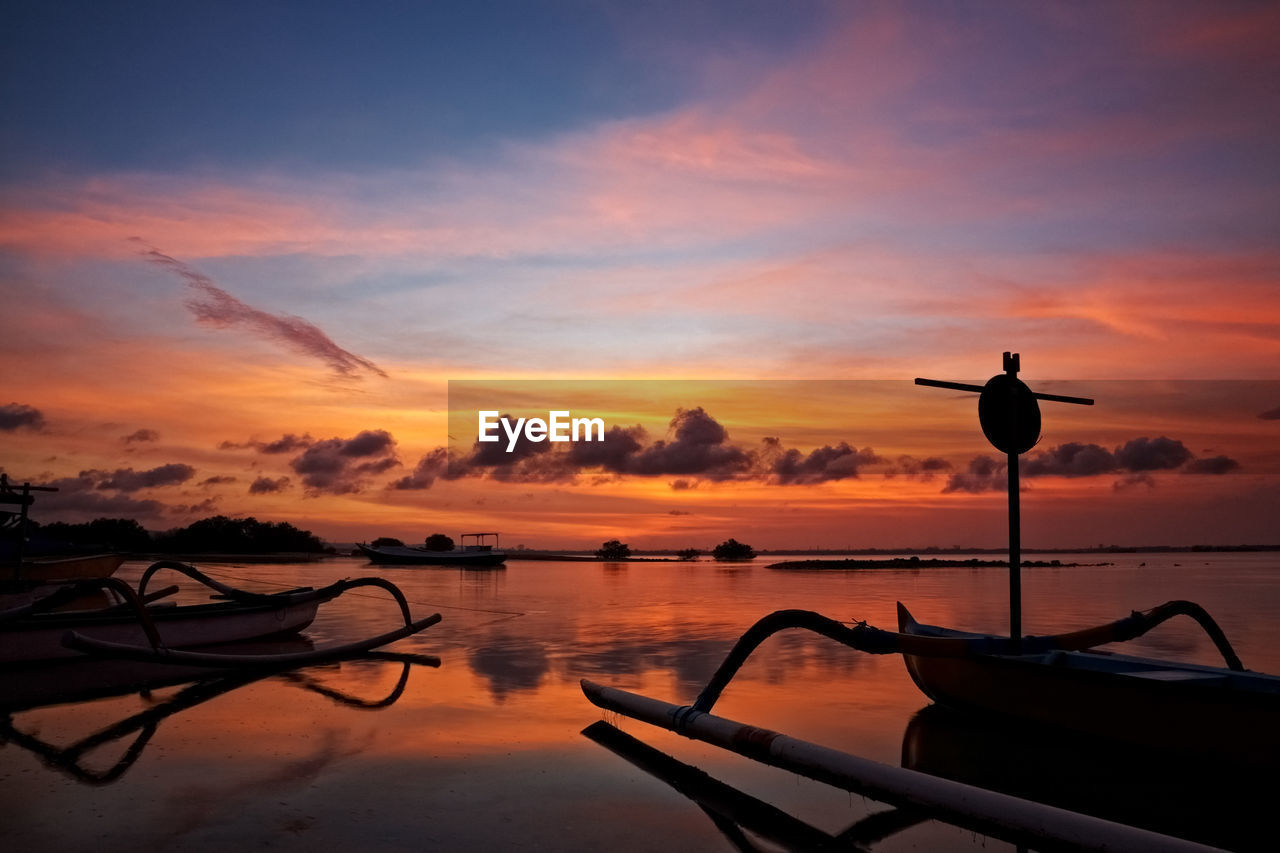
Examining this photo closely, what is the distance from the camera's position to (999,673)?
996 centimetres

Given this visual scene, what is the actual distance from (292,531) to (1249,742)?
129 meters

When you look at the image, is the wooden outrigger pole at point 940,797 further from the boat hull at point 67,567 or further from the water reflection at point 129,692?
the boat hull at point 67,567

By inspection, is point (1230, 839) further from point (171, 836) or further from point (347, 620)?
point (347, 620)

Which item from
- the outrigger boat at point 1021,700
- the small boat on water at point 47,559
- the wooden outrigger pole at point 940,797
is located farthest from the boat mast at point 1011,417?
the small boat on water at point 47,559

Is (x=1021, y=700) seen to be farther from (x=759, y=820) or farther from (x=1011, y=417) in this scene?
(x=759, y=820)

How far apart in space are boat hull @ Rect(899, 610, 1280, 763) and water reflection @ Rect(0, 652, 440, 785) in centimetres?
753

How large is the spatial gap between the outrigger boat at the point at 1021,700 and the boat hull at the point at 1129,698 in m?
0.01

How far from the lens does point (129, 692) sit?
12641 mm

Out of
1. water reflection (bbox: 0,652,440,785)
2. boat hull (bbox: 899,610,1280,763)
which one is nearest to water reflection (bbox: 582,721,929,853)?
boat hull (bbox: 899,610,1280,763)

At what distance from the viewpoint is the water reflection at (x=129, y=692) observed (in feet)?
28.5

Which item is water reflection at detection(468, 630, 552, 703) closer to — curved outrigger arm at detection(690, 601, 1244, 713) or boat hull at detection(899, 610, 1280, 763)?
curved outrigger arm at detection(690, 601, 1244, 713)

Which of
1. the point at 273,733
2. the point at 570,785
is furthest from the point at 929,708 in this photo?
the point at 273,733

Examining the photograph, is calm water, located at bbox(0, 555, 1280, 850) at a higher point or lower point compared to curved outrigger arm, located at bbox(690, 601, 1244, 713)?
lower

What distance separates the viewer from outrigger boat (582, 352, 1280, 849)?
6195 mm
